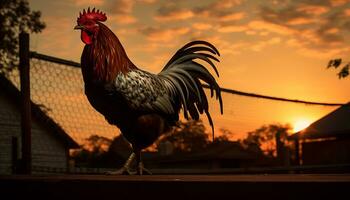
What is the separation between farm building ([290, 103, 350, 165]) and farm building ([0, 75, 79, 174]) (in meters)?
11.2

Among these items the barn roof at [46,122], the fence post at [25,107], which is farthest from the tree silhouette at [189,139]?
the fence post at [25,107]

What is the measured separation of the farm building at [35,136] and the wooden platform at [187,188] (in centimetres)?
2050

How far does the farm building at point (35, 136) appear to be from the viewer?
23.8 meters

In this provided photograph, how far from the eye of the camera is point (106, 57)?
13.9 feet

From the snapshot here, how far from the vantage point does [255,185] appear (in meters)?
1.71

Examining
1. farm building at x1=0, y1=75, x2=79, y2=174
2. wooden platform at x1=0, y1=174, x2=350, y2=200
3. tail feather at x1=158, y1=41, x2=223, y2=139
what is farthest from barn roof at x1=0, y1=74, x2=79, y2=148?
wooden platform at x1=0, y1=174, x2=350, y2=200

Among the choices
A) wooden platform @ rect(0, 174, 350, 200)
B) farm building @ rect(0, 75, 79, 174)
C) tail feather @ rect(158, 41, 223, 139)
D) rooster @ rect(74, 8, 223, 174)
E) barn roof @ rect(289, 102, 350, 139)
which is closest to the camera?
wooden platform @ rect(0, 174, 350, 200)

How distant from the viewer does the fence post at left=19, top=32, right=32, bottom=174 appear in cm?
531

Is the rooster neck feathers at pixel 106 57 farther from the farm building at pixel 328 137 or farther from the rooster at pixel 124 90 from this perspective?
the farm building at pixel 328 137

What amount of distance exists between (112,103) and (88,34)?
0.72 meters

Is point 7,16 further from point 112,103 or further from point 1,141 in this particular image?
point 112,103

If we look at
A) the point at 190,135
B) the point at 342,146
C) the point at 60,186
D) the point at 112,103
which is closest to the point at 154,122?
the point at 112,103

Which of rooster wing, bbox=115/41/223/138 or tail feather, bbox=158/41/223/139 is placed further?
tail feather, bbox=158/41/223/139

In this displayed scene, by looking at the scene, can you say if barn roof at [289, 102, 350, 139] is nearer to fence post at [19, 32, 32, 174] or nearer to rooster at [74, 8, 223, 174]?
fence post at [19, 32, 32, 174]
